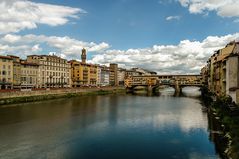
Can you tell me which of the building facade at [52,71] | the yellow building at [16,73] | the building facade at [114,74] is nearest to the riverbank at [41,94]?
the yellow building at [16,73]

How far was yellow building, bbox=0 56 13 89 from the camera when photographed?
83.1m

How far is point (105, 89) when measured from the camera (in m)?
120

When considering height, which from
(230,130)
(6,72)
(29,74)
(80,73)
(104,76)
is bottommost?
(230,130)

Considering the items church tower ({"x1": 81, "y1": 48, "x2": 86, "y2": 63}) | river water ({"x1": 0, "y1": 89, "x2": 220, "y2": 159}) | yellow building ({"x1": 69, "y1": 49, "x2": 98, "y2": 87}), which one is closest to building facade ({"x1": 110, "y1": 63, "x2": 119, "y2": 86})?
church tower ({"x1": 81, "y1": 48, "x2": 86, "y2": 63})

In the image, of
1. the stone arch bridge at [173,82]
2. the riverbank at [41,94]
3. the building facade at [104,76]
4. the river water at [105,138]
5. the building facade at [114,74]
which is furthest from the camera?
the building facade at [114,74]

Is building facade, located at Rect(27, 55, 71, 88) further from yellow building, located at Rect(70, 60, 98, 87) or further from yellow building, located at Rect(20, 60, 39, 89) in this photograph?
yellow building, located at Rect(70, 60, 98, 87)

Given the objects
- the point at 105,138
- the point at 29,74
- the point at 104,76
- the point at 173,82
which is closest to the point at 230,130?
the point at 105,138

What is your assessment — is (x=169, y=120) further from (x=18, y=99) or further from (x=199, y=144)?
(x=18, y=99)

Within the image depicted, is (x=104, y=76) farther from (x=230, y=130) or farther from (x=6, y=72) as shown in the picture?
(x=230, y=130)

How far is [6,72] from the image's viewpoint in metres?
84.8

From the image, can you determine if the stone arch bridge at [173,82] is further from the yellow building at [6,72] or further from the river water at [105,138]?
the river water at [105,138]

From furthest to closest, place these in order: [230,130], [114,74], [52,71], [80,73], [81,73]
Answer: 1. [114,74]
2. [81,73]
3. [80,73]
4. [52,71]
5. [230,130]

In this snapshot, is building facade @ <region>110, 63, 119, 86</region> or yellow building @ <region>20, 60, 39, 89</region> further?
building facade @ <region>110, 63, 119, 86</region>

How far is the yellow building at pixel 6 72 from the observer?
83.1 metres
